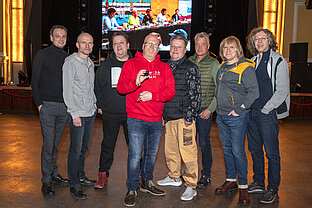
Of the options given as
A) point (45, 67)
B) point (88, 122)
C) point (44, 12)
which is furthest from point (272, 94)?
point (44, 12)

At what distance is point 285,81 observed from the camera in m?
3.07

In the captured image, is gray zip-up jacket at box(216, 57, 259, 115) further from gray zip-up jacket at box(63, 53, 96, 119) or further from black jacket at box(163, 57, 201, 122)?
gray zip-up jacket at box(63, 53, 96, 119)

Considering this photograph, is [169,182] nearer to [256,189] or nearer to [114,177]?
[114,177]

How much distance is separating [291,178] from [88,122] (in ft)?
7.72

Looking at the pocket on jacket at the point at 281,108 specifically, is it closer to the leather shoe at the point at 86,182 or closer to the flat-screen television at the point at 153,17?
the leather shoe at the point at 86,182

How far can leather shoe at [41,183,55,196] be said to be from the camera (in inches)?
127

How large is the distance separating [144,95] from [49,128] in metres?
1.06

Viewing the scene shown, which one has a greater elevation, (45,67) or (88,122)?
(45,67)

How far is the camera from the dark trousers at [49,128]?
3.22 metres

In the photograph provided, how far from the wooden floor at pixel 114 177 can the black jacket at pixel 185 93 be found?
2.67ft

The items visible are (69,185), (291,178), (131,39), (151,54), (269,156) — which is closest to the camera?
(151,54)

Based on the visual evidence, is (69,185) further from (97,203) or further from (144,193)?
(144,193)

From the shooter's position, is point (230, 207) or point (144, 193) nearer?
point (230, 207)

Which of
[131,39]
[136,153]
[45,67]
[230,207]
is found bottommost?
[230,207]
